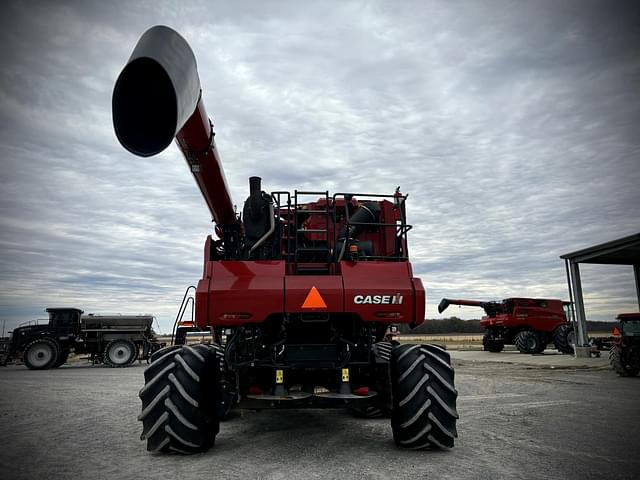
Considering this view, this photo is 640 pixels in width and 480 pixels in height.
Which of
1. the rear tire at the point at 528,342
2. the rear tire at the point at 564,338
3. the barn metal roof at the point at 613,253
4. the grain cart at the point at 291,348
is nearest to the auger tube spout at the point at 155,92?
the grain cart at the point at 291,348

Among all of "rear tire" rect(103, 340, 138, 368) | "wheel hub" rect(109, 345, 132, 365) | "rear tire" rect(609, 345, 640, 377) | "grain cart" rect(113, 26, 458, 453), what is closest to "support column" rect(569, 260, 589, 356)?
Result: "rear tire" rect(609, 345, 640, 377)

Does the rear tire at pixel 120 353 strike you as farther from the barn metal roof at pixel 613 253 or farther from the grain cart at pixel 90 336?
the barn metal roof at pixel 613 253

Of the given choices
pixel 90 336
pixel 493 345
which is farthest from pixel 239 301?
pixel 493 345

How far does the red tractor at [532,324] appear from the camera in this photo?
23.0 m

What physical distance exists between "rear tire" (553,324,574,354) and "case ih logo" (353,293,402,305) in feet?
67.9

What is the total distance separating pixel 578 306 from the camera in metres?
18.4

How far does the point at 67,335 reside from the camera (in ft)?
66.8

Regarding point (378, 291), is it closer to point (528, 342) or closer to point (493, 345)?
point (528, 342)

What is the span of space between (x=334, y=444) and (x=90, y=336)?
18373mm

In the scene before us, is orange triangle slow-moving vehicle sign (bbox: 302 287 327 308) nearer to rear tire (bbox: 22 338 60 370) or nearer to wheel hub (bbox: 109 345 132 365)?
wheel hub (bbox: 109 345 132 365)

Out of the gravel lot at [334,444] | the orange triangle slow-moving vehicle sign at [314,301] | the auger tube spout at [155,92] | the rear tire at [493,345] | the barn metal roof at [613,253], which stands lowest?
the gravel lot at [334,444]

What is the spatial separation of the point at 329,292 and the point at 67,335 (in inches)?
745

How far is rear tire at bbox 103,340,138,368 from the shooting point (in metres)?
20.3

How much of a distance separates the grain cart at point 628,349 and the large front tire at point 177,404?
40.6 ft
